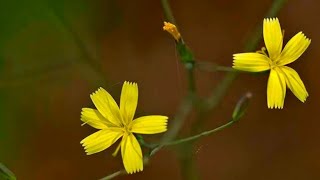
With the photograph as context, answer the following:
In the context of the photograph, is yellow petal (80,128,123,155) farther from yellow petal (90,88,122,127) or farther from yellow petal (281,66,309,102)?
yellow petal (281,66,309,102)

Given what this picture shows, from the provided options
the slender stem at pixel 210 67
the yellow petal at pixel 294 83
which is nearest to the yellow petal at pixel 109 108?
the slender stem at pixel 210 67

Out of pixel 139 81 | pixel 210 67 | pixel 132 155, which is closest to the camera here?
pixel 132 155

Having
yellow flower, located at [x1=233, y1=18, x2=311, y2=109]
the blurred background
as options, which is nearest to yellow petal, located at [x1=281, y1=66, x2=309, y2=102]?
yellow flower, located at [x1=233, y1=18, x2=311, y2=109]

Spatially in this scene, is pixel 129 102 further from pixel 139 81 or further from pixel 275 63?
pixel 139 81

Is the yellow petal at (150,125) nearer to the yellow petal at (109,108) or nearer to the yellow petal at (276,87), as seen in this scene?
the yellow petal at (109,108)

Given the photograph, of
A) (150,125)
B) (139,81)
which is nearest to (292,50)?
(150,125)
